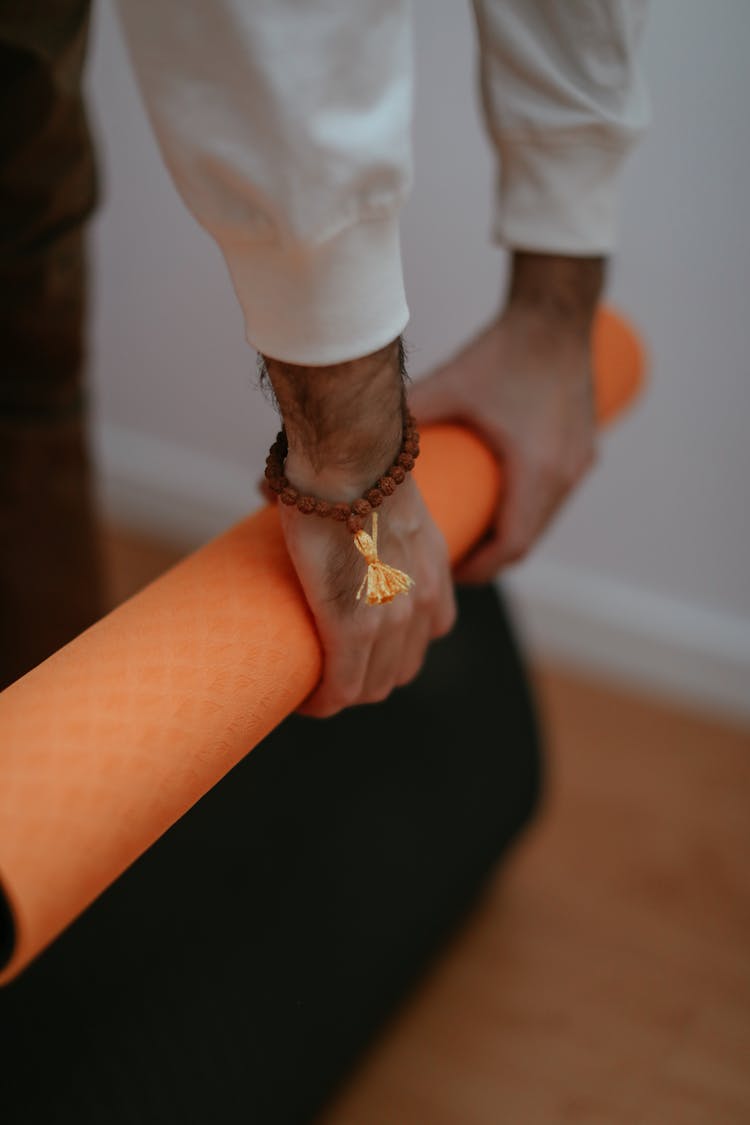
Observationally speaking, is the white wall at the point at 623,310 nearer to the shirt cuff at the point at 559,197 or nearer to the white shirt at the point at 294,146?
the shirt cuff at the point at 559,197

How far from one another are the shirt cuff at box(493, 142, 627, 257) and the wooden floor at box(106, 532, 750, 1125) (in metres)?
0.71

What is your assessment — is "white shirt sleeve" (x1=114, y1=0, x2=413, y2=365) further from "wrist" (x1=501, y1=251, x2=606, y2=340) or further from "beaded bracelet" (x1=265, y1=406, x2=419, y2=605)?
"wrist" (x1=501, y1=251, x2=606, y2=340)

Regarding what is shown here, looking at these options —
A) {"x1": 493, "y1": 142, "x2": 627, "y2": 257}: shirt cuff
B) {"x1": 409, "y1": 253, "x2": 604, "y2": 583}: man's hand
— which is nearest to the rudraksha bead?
{"x1": 409, "y1": 253, "x2": 604, "y2": 583}: man's hand

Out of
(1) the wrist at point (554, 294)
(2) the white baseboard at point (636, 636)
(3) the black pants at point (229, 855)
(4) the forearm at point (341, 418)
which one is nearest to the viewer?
(4) the forearm at point (341, 418)

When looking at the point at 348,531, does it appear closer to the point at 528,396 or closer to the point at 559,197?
the point at 528,396

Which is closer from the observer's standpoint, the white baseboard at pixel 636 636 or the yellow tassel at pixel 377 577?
the yellow tassel at pixel 377 577

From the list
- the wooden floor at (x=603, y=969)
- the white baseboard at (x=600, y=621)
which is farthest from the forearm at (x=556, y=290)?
the wooden floor at (x=603, y=969)

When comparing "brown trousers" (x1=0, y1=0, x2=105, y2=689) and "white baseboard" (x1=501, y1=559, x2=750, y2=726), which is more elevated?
"brown trousers" (x1=0, y1=0, x2=105, y2=689)

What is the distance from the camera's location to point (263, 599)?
664 mm

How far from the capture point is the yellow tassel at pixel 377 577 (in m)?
0.64

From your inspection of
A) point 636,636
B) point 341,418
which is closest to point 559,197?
point 341,418

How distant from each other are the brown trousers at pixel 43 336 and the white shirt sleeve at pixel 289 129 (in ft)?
1.49

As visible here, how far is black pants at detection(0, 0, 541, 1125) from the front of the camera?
80 cm

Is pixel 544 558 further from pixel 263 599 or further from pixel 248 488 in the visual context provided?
pixel 263 599
